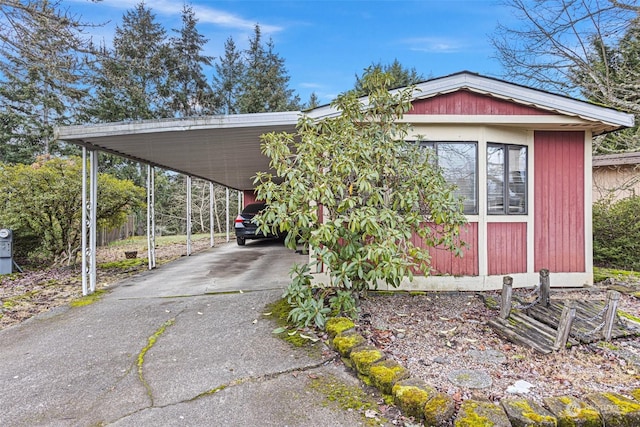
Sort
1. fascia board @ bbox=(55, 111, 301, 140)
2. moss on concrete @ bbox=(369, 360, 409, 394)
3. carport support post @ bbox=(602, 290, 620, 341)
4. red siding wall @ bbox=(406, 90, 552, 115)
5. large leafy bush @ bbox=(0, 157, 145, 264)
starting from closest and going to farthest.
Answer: moss on concrete @ bbox=(369, 360, 409, 394) → carport support post @ bbox=(602, 290, 620, 341) → fascia board @ bbox=(55, 111, 301, 140) → red siding wall @ bbox=(406, 90, 552, 115) → large leafy bush @ bbox=(0, 157, 145, 264)

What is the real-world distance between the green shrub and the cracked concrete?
7561mm

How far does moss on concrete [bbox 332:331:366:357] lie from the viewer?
312 centimetres

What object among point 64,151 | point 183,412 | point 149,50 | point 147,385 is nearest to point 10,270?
point 147,385

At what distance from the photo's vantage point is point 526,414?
2.14 metres

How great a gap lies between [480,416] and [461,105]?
4275mm

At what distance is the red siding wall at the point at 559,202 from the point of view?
5.46 meters

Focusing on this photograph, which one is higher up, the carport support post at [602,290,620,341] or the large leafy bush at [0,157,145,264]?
the large leafy bush at [0,157,145,264]

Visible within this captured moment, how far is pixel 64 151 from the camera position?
1884 centimetres

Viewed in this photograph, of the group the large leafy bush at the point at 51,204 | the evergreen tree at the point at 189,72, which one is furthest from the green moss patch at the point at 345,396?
the evergreen tree at the point at 189,72

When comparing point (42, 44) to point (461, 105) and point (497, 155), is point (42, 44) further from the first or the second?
point (497, 155)

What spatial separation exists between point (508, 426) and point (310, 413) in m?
1.24

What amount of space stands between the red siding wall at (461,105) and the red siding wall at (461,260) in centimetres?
174

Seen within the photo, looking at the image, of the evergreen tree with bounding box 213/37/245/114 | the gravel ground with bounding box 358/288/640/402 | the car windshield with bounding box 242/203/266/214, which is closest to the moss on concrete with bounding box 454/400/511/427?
the gravel ground with bounding box 358/288/640/402

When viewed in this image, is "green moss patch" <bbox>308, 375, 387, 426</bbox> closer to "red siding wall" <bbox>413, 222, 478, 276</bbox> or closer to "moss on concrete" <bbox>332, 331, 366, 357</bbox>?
"moss on concrete" <bbox>332, 331, 366, 357</bbox>
